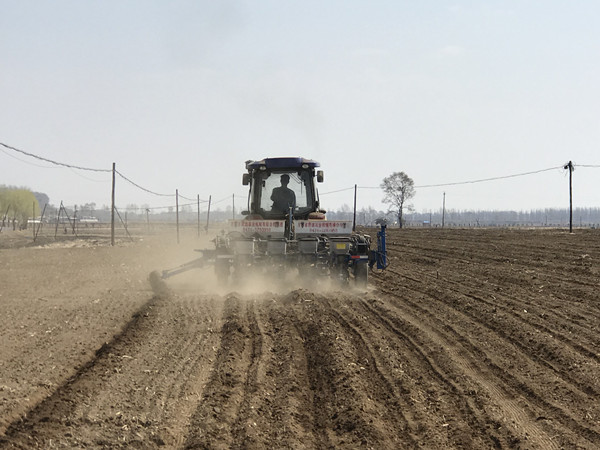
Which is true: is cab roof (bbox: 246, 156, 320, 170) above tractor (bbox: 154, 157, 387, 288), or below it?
above

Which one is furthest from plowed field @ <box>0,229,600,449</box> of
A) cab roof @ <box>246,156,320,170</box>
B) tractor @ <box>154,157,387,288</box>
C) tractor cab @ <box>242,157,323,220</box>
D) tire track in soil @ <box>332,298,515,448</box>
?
cab roof @ <box>246,156,320,170</box>

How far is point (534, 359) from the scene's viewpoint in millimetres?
7602

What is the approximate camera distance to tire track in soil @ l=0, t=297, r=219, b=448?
16.3 feet

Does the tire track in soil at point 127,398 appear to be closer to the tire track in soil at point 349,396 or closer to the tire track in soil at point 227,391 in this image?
the tire track in soil at point 227,391

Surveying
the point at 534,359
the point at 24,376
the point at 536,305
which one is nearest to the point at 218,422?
the point at 24,376

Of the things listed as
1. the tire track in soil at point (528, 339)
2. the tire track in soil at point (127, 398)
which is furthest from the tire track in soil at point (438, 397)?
the tire track in soil at point (127, 398)

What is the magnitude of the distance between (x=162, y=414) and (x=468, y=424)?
8.87 feet

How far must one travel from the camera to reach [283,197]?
15.5m

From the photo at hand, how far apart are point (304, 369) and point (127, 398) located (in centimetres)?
209

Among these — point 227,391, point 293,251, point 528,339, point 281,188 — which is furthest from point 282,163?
point 227,391

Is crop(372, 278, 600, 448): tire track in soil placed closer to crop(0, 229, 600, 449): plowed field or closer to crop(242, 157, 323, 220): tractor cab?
crop(0, 229, 600, 449): plowed field

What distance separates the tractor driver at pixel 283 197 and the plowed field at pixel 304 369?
2.46m

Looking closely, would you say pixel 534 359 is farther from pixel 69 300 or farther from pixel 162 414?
pixel 69 300

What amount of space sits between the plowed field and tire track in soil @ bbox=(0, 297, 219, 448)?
0.02m
